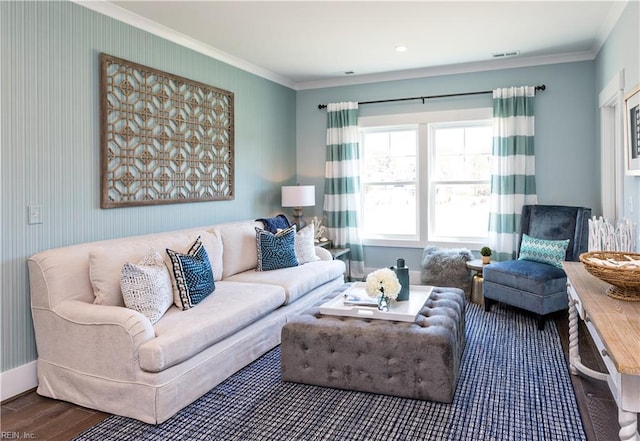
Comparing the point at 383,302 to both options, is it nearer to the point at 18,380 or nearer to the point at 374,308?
the point at 374,308

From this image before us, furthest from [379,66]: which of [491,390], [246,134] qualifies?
[491,390]

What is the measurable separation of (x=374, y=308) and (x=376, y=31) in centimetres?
242

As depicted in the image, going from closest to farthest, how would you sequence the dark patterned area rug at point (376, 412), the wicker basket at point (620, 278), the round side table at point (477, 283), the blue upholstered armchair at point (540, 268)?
the wicker basket at point (620, 278)
the dark patterned area rug at point (376, 412)
the blue upholstered armchair at point (540, 268)
the round side table at point (477, 283)

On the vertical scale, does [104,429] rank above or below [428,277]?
below

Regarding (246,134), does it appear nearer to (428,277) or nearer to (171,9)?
(171,9)

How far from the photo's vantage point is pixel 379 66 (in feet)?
17.2

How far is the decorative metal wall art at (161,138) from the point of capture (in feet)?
11.2

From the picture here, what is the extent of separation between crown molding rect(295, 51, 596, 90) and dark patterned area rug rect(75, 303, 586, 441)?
325 cm

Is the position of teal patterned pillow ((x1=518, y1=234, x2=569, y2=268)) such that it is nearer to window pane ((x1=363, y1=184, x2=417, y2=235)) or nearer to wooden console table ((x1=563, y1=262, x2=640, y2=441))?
window pane ((x1=363, y1=184, x2=417, y2=235))

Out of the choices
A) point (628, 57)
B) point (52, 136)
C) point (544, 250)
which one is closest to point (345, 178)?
point (544, 250)

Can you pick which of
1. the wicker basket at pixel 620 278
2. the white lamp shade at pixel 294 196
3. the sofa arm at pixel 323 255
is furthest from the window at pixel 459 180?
the wicker basket at pixel 620 278

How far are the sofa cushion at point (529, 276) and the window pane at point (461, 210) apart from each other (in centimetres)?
110

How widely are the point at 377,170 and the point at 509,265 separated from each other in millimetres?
2202

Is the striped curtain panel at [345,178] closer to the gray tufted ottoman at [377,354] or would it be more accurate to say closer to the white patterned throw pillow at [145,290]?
the gray tufted ottoman at [377,354]
